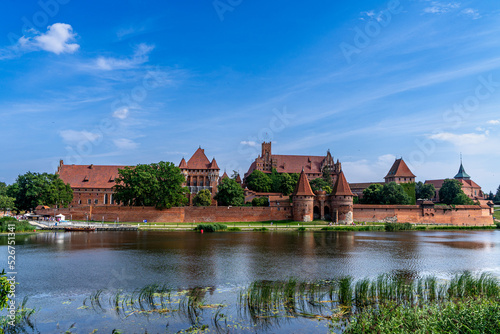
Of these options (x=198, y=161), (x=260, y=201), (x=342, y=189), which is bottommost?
(x=260, y=201)

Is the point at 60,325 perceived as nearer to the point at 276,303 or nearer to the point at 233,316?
the point at 233,316

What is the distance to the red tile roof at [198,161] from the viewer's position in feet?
207

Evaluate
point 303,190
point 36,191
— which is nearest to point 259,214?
point 303,190

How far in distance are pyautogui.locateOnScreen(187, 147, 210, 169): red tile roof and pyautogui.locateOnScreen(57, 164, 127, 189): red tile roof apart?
12.7 meters

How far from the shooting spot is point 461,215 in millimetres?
55750

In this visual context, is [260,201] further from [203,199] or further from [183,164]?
[183,164]

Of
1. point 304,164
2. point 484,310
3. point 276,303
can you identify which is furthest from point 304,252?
point 304,164

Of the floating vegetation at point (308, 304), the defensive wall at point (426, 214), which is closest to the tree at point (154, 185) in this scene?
the defensive wall at point (426, 214)

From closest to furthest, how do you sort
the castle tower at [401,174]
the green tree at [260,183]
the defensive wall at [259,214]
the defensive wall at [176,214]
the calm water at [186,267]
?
the calm water at [186,267] → the defensive wall at [176,214] → the defensive wall at [259,214] → the green tree at [260,183] → the castle tower at [401,174]

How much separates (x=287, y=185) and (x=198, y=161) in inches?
614

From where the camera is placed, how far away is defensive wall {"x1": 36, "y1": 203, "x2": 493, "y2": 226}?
48031 mm

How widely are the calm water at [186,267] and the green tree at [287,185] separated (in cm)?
3644

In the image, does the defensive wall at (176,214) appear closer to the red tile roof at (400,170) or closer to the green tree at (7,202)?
the green tree at (7,202)

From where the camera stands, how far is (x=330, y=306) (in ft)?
38.0
